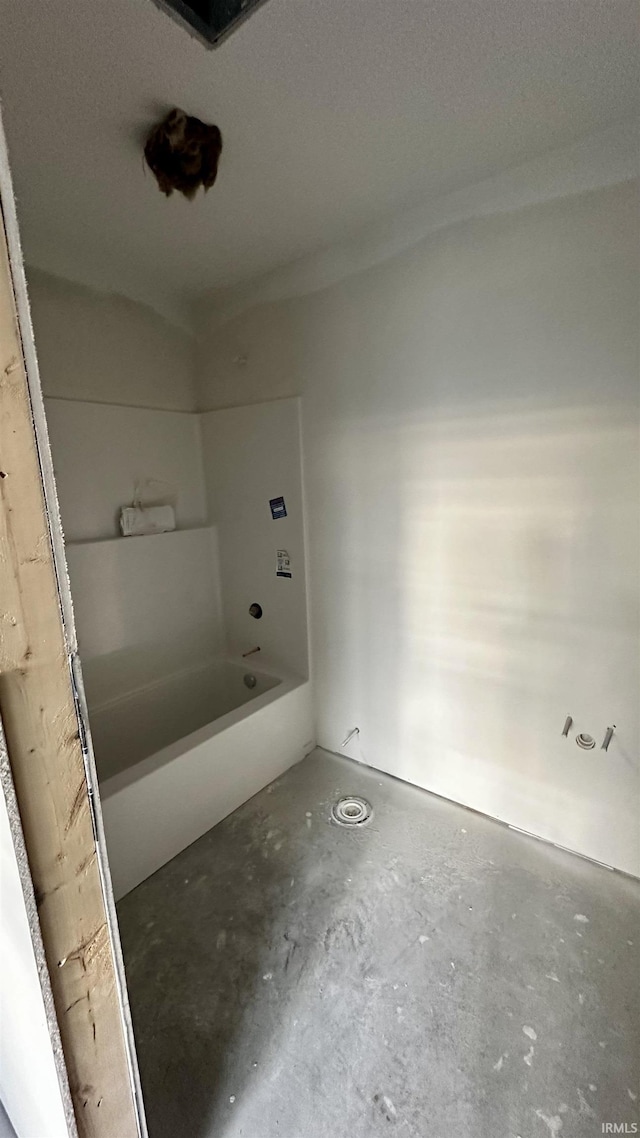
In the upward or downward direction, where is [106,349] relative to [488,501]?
upward

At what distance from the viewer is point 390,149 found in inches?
59.6

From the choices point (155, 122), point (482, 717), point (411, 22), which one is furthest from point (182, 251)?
point (482, 717)

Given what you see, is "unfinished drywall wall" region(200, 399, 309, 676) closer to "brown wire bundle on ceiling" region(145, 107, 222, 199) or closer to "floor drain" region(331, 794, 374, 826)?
"floor drain" region(331, 794, 374, 826)

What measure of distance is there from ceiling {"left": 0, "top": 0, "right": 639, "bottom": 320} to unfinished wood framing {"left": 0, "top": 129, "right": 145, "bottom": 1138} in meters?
0.96

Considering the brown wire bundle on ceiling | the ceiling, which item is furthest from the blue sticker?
the brown wire bundle on ceiling

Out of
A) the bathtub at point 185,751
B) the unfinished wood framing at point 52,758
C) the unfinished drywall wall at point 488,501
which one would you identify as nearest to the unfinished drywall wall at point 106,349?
the unfinished drywall wall at point 488,501

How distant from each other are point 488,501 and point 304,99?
1.34 metres

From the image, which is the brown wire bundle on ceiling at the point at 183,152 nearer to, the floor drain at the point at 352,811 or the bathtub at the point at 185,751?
the bathtub at the point at 185,751

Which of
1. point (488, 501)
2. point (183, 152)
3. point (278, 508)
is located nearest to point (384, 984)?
point (488, 501)

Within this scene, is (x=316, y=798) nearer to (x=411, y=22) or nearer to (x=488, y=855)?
(x=488, y=855)

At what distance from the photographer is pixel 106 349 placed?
236 cm

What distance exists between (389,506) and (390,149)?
1217 mm

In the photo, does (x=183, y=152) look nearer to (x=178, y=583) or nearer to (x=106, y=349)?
(x=106, y=349)

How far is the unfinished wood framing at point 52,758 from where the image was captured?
22.7 inches
